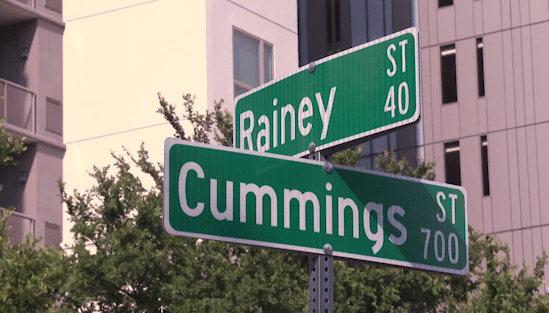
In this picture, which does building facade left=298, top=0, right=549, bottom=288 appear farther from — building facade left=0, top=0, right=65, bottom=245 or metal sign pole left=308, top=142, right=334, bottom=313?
metal sign pole left=308, top=142, right=334, bottom=313

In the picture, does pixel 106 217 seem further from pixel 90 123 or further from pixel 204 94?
pixel 90 123

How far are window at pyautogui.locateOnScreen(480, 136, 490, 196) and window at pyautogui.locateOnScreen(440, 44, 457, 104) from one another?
2275mm

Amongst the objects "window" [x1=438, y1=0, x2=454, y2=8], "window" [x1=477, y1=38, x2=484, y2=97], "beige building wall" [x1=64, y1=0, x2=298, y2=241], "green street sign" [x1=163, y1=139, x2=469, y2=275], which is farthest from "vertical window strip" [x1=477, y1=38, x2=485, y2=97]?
"green street sign" [x1=163, y1=139, x2=469, y2=275]

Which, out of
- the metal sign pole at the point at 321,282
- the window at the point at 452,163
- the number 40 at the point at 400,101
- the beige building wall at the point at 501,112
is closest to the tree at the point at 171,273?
the metal sign pole at the point at 321,282

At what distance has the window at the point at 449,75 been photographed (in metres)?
47.4

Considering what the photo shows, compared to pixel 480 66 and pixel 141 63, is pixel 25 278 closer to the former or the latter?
Answer: pixel 141 63

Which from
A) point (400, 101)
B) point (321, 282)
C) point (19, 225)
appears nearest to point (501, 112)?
point (19, 225)

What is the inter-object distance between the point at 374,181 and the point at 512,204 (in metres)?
39.6

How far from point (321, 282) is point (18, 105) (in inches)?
975

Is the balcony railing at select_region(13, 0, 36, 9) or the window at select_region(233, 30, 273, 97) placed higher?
the balcony railing at select_region(13, 0, 36, 9)

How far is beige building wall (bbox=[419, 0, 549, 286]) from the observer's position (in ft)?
143

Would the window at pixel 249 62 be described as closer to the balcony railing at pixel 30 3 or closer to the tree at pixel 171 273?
the balcony railing at pixel 30 3

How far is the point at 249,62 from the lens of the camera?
29031mm

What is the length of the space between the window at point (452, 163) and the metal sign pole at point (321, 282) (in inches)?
1661
